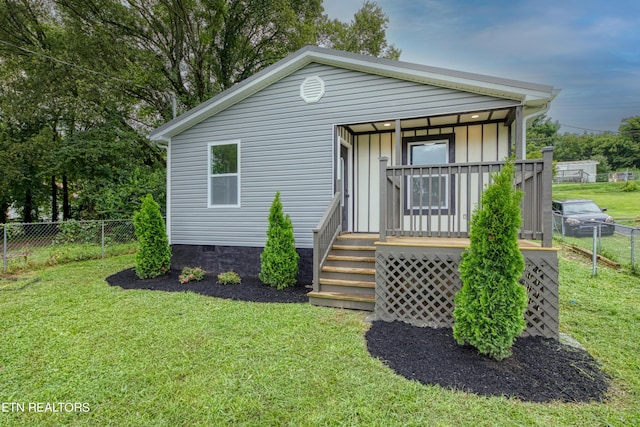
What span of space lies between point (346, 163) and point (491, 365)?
15.2 feet

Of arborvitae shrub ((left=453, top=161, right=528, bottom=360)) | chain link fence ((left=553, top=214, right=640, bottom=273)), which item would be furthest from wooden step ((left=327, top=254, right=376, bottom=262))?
chain link fence ((left=553, top=214, right=640, bottom=273))

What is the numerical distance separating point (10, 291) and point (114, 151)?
27.1 ft

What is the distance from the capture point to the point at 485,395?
8.09 ft

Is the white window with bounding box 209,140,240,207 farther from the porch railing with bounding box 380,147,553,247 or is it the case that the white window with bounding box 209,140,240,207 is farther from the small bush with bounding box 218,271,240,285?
the porch railing with bounding box 380,147,553,247

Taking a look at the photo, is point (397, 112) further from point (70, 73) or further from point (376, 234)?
point (70, 73)

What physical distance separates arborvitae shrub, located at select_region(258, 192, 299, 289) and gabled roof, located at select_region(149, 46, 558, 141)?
8.60 feet

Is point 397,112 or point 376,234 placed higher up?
point 397,112

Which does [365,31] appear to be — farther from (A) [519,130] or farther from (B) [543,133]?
(B) [543,133]

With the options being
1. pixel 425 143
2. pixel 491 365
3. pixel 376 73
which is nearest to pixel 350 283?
pixel 491 365

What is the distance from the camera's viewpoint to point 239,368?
2891 mm

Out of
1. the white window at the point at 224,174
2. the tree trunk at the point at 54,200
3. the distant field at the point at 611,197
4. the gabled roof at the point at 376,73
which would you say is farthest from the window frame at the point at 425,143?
the tree trunk at the point at 54,200

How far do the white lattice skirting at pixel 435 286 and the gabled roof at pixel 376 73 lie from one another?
2.67 metres

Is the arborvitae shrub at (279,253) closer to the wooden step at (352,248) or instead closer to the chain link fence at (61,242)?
the wooden step at (352,248)

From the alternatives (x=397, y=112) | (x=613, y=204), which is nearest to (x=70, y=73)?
(x=397, y=112)
